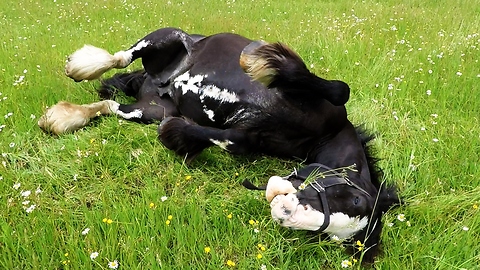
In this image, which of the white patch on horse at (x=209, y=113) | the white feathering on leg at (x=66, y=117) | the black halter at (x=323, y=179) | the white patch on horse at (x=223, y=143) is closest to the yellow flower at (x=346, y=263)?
the black halter at (x=323, y=179)

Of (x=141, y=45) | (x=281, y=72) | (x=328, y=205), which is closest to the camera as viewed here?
(x=328, y=205)

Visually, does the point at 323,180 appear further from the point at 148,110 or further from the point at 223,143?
the point at 148,110

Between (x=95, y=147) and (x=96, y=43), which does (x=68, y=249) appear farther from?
(x=96, y=43)

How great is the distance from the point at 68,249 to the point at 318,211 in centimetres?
138

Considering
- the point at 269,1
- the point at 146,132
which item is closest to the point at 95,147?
the point at 146,132

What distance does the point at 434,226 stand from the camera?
2.88 metres

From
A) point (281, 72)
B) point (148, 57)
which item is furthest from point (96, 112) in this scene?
point (281, 72)

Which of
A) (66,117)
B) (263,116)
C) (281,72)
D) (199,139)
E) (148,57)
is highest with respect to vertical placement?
(281,72)

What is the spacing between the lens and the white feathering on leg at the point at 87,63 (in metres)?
4.05

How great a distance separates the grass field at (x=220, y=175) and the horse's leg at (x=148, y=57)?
17.4 inches

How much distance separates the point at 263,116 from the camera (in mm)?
3303

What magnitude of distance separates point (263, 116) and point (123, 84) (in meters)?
1.92

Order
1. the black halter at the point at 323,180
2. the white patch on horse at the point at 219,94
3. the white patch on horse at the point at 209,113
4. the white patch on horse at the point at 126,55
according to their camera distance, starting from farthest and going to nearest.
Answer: the white patch on horse at the point at 126,55 → the white patch on horse at the point at 209,113 → the white patch on horse at the point at 219,94 → the black halter at the point at 323,180

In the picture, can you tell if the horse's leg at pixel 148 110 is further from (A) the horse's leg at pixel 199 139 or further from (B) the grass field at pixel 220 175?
(A) the horse's leg at pixel 199 139
